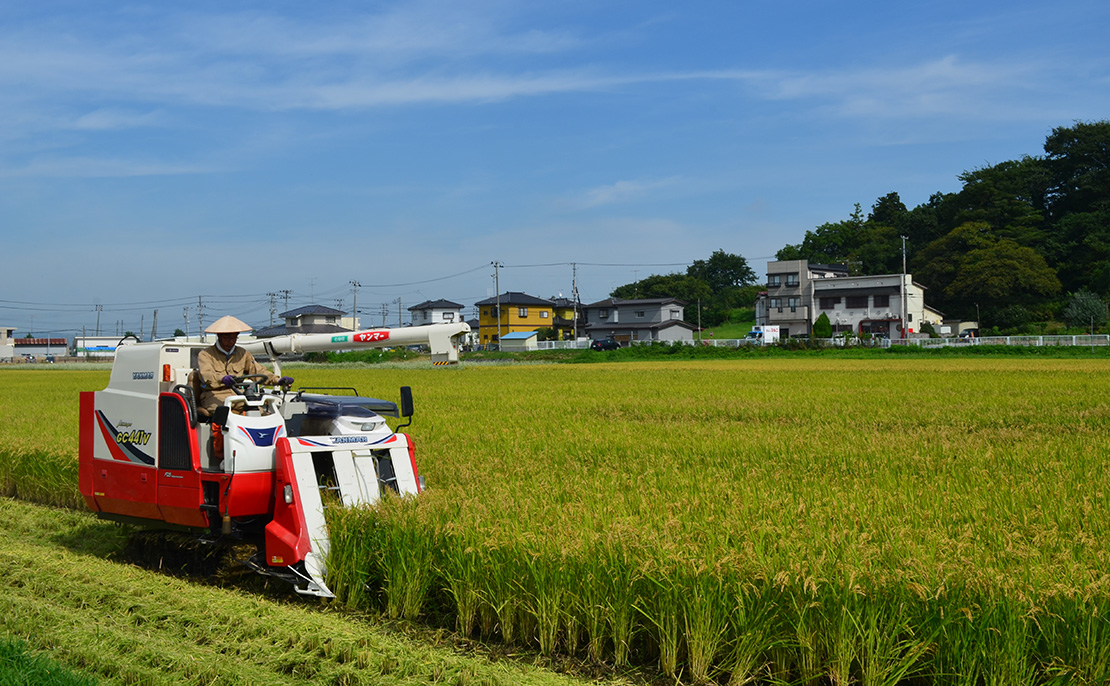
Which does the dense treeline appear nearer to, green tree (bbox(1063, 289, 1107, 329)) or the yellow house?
green tree (bbox(1063, 289, 1107, 329))

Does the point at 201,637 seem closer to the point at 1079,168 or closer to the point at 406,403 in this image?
the point at 406,403

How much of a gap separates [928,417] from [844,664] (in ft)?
38.1

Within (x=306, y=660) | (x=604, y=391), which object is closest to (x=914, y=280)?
(x=604, y=391)

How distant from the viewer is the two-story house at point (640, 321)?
86.0m

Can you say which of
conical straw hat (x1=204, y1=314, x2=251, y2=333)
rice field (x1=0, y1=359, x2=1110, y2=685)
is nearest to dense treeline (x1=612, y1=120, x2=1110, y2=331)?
rice field (x1=0, y1=359, x2=1110, y2=685)

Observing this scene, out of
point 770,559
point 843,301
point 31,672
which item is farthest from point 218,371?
point 843,301

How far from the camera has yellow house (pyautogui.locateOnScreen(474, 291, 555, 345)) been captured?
93.6 m

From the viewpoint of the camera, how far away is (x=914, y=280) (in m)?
75.6

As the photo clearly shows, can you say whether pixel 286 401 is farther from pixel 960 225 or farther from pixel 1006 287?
pixel 960 225

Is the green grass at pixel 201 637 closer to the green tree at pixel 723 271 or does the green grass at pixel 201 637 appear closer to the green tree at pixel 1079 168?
the green tree at pixel 1079 168

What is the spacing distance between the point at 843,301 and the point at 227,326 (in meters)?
73.4

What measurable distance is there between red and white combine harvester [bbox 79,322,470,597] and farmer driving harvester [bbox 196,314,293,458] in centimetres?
10

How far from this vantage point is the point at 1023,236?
234 feet

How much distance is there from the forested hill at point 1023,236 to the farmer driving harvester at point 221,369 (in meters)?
67.8
